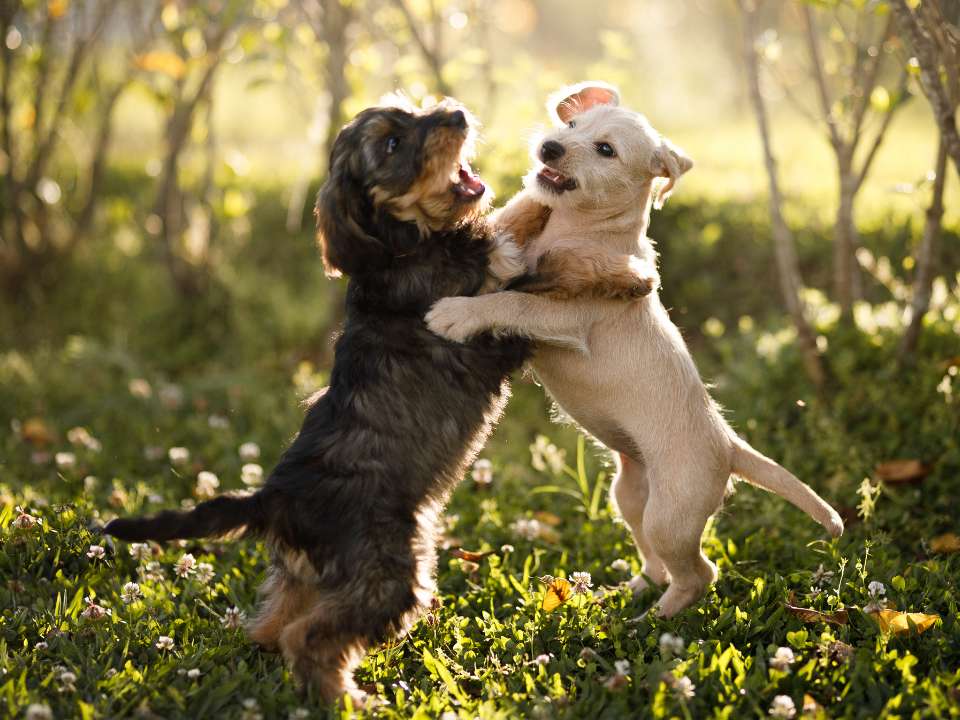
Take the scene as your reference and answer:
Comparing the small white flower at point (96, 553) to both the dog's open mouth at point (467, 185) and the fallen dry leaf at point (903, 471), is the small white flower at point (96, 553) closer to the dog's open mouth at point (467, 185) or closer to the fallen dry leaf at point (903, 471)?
the dog's open mouth at point (467, 185)

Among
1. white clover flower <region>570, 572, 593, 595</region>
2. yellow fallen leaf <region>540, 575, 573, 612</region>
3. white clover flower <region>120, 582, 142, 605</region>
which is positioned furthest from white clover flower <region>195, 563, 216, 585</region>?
white clover flower <region>570, 572, 593, 595</region>

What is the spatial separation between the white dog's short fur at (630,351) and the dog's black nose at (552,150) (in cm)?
1

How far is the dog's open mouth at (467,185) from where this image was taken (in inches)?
137

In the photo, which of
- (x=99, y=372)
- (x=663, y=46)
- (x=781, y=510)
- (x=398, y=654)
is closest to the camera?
(x=398, y=654)

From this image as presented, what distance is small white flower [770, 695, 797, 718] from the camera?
9.33 ft

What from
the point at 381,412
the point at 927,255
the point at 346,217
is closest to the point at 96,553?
the point at 381,412

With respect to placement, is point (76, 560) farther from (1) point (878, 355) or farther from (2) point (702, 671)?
(1) point (878, 355)

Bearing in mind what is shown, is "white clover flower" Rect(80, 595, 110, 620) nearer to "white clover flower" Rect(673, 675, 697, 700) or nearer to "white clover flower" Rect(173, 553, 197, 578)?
"white clover flower" Rect(173, 553, 197, 578)

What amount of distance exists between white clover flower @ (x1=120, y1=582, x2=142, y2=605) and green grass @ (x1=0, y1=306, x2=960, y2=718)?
3cm

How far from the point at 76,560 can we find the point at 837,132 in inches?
176

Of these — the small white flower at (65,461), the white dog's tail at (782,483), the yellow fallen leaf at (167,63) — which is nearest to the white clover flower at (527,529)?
the white dog's tail at (782,483)

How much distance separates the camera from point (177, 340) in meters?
7.89

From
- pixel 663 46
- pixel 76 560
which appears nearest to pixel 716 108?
pixel 663 46

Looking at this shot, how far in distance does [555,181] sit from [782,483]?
56.2 inches
